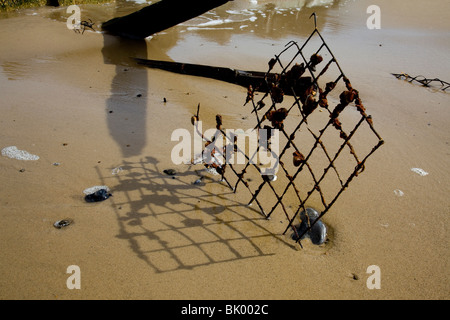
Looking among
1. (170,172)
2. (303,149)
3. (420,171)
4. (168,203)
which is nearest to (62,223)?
(168,203)

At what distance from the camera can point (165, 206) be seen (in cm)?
286

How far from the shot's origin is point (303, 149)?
12.8ft

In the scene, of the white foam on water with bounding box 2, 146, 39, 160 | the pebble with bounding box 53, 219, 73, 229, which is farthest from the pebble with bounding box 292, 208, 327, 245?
the white foam on water with bounding box 2, 146, 39, 160

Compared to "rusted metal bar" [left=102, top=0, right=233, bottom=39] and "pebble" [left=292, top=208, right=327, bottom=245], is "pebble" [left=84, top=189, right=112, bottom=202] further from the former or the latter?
"rusted metal bar" [left=102, top=0, right=233, bottom=39]

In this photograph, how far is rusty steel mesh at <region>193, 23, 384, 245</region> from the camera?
215cm

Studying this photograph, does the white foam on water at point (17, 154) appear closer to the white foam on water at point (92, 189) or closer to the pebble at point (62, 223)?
the white foam on water at point (92, 189)

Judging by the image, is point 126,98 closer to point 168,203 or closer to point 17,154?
point 17,154

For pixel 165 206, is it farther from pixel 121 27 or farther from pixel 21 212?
pixel 121 27

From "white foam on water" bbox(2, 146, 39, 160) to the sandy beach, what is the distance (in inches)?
2.0

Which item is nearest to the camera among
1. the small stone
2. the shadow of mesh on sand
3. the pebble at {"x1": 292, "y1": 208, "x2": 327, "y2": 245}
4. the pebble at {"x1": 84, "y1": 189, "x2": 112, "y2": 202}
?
the shadow of mesh on sand

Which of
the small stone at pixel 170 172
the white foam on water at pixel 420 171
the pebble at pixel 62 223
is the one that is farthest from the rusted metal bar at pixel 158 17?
the pebble at pixel 62 223

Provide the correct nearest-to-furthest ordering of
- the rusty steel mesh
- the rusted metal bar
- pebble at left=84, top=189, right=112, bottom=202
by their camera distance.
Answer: the rusty steel mesh < pebble at left=84, top=189, right=112, bottom=202 < the rusted metal bar

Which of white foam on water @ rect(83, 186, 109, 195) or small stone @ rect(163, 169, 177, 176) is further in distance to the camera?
small stone @ rect(163, 169, 177, 176)
